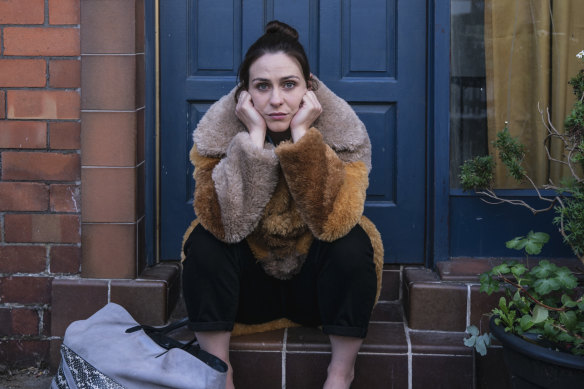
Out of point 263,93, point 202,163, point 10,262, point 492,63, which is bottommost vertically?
point 10,262

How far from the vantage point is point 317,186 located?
245 centimetres

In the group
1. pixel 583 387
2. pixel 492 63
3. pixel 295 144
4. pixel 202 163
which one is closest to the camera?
pixel 583 387

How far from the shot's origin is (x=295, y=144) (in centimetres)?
245

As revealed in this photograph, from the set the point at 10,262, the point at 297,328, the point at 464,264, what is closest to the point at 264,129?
the point at 297,328

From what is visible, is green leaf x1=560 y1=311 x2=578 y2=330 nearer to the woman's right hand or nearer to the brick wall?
the woman's right hand

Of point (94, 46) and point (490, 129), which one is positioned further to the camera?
point (490, 129)

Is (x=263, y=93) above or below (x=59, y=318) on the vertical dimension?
above

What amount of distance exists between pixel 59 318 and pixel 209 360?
0.97 metres

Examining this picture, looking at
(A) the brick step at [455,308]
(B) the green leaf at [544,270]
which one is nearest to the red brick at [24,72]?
(A) the brick step at [455,308]

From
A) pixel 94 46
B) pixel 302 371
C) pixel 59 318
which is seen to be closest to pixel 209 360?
pixel 302 371

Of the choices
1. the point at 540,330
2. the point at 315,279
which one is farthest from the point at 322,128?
the point at 540,330

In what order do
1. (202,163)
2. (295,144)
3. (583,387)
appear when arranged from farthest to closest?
(202,163) < (295,144) < (583,387)

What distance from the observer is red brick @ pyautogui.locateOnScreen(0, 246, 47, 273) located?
3.03 metres

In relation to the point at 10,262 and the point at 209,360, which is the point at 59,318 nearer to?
the point at 10,262
